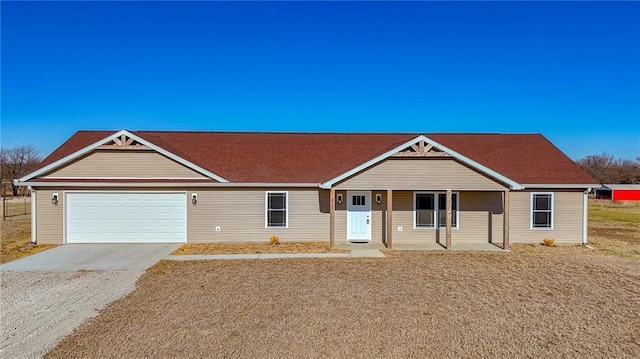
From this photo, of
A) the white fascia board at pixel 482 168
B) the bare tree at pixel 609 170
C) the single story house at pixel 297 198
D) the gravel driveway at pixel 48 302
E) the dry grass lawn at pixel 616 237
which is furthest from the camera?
the bare tree at pixel 609 170

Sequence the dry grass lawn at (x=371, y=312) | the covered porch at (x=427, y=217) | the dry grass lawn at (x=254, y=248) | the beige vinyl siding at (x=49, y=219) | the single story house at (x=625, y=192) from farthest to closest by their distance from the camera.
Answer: the single story house at (x=625, y=192) → the covered porch at (x=427, y=217) → the beige vinyl siding at (x=49, y=219) → the dry grass lawn at (x=254, y=248) → the dry grass lawn at (x=371, y=312)

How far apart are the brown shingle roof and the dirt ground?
4.94m

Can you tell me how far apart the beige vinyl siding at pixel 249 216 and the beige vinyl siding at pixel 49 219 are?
4.77 meters

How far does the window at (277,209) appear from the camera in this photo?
15.2 m

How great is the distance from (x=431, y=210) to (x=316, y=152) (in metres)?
5.81

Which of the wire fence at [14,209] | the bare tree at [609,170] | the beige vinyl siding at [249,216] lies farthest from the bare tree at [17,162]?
the bare tree at [609,170]

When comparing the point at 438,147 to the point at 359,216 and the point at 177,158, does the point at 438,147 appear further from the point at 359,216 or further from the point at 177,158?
the point at 177,158

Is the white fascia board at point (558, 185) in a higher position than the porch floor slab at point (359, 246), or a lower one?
higher

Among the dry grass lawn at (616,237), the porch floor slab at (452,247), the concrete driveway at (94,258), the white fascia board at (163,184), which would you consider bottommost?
the dry grass lawn at (616,237)

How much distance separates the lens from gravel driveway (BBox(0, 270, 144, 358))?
5.82 metres

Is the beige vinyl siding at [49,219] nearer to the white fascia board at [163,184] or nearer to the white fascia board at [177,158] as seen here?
the white fascia board at [163,184]

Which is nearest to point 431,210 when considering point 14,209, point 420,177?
point 420,177

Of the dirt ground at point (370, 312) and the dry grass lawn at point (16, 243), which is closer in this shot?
the dirt ground at point (370, 312)

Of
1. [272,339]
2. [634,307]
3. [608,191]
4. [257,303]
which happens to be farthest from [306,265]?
[608,191]
